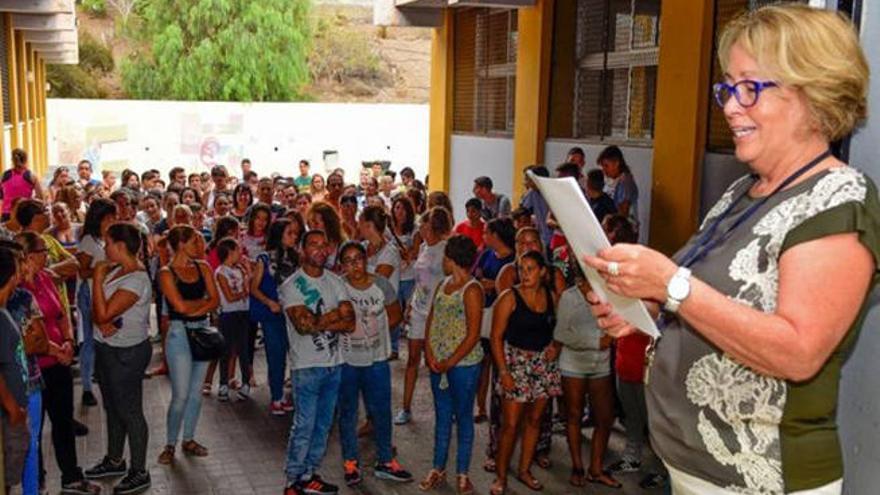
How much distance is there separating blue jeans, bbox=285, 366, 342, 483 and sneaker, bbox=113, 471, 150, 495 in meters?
1.14

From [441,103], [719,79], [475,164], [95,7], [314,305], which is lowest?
[314,305]

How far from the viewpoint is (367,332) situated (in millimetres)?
6496

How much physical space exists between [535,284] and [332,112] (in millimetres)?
26117

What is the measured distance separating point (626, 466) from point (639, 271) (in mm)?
5581

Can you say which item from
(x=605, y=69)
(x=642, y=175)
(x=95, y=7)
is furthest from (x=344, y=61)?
(x=642, y=175)

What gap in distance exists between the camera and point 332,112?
3166 cm

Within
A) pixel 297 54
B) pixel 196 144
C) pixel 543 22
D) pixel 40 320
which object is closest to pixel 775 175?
pixel 40 320

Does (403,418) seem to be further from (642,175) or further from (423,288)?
(642,175)

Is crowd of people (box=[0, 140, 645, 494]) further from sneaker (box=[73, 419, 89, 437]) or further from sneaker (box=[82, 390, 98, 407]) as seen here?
sneaker (box=[82, 390, 98, 407])

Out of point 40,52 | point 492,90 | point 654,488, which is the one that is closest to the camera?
point 654,488

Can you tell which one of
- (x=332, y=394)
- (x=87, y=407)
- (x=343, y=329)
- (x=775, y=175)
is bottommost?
(x=87, y=407)

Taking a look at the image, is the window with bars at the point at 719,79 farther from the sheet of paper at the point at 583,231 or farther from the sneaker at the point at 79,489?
the sheet of paper at the point at 583,231

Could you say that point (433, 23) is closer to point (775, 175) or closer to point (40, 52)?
point (775, 175)

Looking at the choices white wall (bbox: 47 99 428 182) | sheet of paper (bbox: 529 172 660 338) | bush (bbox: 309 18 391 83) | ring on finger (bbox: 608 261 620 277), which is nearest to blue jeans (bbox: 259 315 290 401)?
sheet of paper (bbox: 529 172 660 338)
